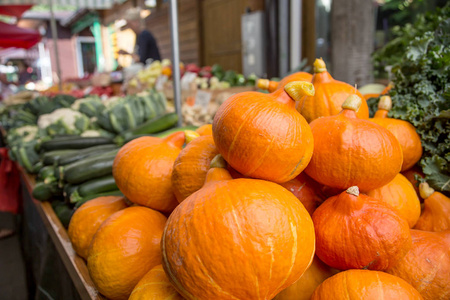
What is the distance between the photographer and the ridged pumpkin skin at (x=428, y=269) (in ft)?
2.64

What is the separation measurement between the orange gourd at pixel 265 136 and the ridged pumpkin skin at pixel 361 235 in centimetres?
15

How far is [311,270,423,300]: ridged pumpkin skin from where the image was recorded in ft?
2.25

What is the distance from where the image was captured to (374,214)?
78 cm

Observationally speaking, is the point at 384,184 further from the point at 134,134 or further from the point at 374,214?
the point at 134,134

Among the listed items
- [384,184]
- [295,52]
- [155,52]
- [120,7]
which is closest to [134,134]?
[384,184]

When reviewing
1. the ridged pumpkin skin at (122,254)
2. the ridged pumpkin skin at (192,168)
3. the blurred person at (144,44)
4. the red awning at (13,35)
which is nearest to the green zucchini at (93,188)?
the ridged pumpkin skin at (122,254)

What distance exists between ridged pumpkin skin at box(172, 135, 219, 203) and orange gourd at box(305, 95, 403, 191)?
292 mm

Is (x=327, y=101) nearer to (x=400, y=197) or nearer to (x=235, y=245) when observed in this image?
(x=400, y=197)

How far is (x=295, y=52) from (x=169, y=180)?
15.9 feet

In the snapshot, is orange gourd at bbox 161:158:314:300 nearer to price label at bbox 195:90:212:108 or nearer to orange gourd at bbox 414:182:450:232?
orange gourd at bbox 414:182:450:232

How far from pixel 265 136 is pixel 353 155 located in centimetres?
24

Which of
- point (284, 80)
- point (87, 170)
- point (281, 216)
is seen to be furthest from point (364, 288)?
point (87, 170)

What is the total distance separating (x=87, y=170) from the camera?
6.49ft

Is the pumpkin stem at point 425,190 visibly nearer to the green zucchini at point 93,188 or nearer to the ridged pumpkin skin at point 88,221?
the ridged pumpkin skin at point 88,221
